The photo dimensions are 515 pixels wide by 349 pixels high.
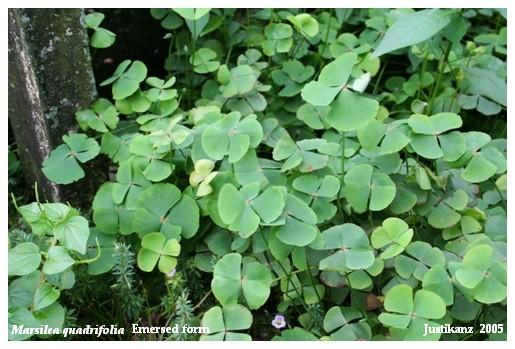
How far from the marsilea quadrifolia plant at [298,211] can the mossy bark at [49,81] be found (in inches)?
2.5

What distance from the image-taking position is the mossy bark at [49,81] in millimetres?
1633

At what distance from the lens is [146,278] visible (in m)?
1.65

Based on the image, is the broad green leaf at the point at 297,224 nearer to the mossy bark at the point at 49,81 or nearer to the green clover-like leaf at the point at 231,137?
the green clover-like leaf at the point at 231,137

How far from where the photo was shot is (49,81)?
169 cm

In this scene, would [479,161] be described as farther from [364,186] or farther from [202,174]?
[202,174]

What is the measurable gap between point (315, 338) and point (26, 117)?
38.1 inches

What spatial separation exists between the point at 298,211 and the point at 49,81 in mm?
751

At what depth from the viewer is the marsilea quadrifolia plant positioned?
4.40 feet

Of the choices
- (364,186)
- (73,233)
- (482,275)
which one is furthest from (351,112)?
(73,233)

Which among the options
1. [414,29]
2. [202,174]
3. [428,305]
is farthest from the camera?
[414,29]


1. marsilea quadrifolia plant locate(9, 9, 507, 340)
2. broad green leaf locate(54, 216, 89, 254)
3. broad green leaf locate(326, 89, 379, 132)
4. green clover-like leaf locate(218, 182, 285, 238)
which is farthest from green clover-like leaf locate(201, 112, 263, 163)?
broad green leaf locate(54, 216, 89, 254)

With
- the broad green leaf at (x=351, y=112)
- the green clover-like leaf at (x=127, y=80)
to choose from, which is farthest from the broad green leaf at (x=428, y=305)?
the green clover-like leaf at (x=127, y=80)

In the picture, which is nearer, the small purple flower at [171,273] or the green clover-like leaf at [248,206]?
the green clover-like leaf at [248,206]
